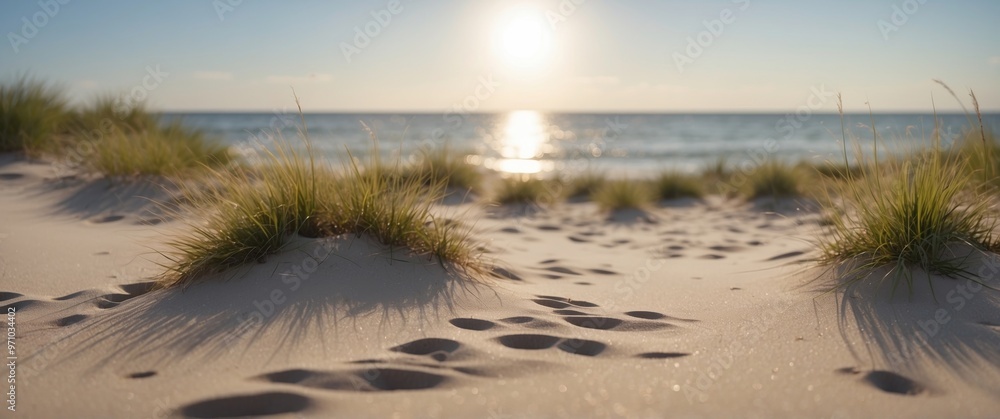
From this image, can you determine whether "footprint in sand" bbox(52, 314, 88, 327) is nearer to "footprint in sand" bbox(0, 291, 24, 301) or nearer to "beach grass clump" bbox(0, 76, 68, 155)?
"footprint in sand" bbox(0, 291, 24, 301)

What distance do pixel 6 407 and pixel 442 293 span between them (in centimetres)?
166

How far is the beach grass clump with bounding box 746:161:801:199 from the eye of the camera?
760 centimetres

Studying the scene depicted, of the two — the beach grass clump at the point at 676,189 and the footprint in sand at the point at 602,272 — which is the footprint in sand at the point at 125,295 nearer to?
the footprint in sand at the point at 602,272

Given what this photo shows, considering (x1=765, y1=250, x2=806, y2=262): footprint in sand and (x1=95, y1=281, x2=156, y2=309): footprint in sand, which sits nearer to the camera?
(x1=95, y1=281, x2=156, y2=309): footprint in sand

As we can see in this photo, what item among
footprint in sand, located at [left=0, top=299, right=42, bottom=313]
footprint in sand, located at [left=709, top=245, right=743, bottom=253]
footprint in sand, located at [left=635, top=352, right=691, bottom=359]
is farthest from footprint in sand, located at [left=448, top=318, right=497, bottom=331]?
footprint in sand, located at [left=709, top=245, right=743, bottom=253]

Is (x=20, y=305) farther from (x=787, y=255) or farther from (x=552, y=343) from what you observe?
(x=787, y=255)

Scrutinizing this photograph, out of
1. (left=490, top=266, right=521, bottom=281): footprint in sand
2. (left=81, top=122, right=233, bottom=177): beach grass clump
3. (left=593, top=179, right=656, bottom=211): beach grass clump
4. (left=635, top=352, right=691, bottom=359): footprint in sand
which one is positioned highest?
(left=81, top=122, right=233, bottom=177): beach grass clump

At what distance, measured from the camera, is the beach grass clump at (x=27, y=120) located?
6.62m

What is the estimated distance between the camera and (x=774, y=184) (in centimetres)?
761

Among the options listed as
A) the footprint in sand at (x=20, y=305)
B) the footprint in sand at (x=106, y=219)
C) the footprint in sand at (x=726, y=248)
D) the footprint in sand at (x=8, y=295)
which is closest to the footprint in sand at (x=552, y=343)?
the footprint in sand at (x=20, y=305)

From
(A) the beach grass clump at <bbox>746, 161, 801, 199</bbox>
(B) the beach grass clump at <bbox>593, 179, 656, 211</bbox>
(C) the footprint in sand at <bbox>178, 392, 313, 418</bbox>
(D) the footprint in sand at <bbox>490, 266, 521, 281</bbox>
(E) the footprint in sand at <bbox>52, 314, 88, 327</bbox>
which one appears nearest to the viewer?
(C) the footprint in sand at <bbox>178, 392, 313, 418</bbox>

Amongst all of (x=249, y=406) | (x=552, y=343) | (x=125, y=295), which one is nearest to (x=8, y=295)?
(x=125, y=295)

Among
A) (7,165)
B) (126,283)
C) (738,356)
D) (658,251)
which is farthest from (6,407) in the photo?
(7,165)

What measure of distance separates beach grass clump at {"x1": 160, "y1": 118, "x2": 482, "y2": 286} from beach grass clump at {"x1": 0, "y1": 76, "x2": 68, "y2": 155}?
447 centimetres
